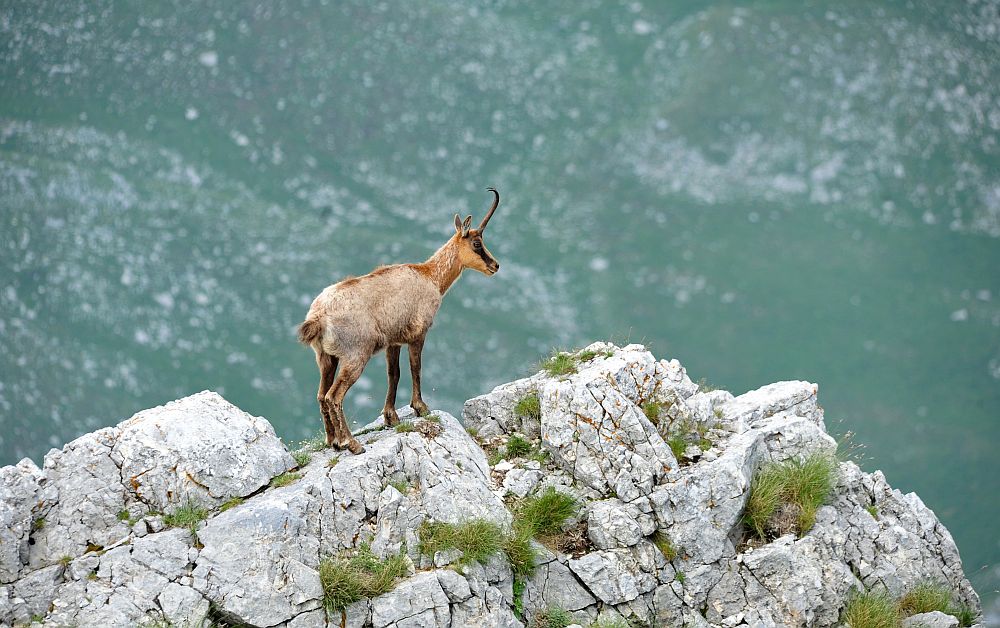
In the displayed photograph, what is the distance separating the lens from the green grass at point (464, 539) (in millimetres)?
18000

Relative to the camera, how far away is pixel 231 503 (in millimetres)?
17828

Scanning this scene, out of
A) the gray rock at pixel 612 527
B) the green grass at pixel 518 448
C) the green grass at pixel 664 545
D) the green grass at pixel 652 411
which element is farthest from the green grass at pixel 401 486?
the green grass at pixel 652 411

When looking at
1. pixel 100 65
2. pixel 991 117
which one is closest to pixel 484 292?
pixel 100 65

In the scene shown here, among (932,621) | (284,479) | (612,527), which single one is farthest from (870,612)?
(284,479)

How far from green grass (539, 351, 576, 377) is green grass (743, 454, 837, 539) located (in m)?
4.17

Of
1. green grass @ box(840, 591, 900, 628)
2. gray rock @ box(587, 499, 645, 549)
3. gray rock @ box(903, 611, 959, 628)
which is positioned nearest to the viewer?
gray rock @ box(587, 499, 645, 549)

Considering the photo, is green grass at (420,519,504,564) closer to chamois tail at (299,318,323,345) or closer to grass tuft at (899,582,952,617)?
chamois tail at (299,318,323,345)

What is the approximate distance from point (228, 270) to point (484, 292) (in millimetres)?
22394

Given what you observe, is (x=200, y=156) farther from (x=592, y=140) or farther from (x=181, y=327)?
(x=592, y=140)

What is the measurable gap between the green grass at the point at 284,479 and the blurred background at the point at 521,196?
62740 mm

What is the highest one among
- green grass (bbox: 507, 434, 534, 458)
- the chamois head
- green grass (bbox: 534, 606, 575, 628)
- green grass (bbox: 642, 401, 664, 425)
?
the chamois head

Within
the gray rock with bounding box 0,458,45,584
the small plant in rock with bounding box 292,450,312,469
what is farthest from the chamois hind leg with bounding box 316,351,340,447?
the gray rock with bounding box 0,458,45,584

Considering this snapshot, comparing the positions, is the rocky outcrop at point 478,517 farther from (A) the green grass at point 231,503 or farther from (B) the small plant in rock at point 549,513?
(B) the small plant in rock at point 549,513

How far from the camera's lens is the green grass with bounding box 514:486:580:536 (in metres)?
19.2
